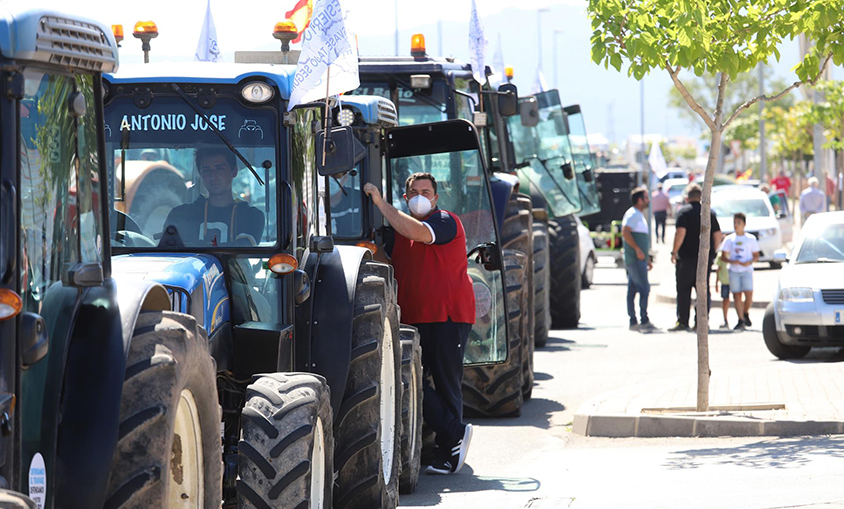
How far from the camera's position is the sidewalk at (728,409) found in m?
9.86

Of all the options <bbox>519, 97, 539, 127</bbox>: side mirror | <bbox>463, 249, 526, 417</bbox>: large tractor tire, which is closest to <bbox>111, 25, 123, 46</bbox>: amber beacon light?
<bbox>463, 249, 526, 417</bbox>: large tractor tire

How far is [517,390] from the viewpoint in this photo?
10.8 m

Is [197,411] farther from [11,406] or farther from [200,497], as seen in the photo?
[11,406]

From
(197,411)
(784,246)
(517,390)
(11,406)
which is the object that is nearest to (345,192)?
(517,390)

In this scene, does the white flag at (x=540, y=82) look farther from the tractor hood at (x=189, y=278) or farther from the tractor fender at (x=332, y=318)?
the tractor hood at (x=189, y=278)

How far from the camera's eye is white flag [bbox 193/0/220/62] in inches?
420

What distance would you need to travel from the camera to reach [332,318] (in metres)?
6.77

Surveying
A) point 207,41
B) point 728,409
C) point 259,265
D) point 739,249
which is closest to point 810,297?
point 739,249

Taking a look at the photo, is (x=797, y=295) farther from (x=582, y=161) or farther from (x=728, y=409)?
(x=582, y=161)

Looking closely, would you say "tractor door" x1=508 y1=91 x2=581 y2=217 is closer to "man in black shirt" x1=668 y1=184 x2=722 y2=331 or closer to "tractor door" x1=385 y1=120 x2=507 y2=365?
"man in black shirt" x1=668 y1=184 x2=722 y2=331

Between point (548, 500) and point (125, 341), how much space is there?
421 cm

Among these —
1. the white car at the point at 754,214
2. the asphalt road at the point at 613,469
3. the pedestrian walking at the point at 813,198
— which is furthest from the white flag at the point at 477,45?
the pedestrian walking at the point at 813,198

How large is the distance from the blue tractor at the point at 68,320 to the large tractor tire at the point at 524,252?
6.93 meters

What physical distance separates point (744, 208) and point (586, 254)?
6.06m
